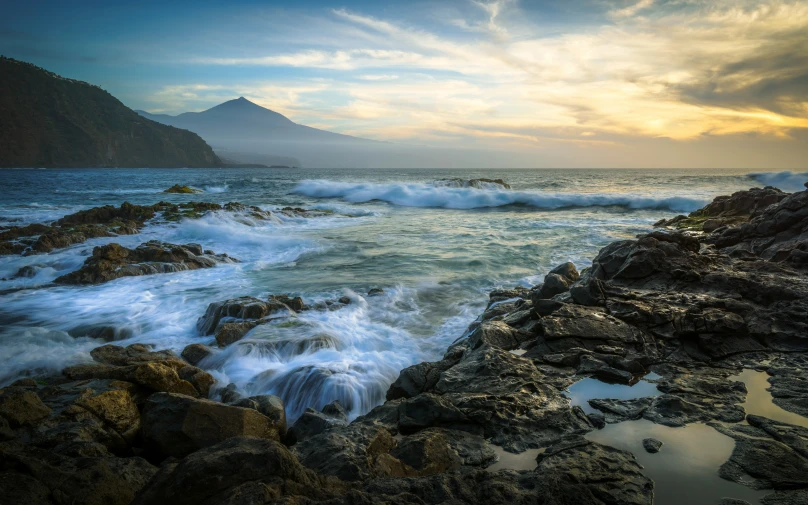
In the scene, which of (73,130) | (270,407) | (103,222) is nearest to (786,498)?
(270,407)

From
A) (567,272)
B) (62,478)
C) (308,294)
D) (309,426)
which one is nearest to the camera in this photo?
(62,478)

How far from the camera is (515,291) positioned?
9391 mm

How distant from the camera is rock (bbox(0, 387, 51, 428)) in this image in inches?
140

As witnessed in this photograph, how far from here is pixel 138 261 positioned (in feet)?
39.0

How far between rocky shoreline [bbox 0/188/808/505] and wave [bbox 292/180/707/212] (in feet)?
95.2

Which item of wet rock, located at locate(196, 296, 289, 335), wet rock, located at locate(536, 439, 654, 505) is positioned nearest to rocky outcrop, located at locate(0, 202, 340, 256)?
wet rock, located at locate(196, 296, 289, 335)

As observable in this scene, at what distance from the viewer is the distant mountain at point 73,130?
313ft

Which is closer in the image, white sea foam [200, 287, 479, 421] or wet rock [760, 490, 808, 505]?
wet rock [760, 490, 808, 505]

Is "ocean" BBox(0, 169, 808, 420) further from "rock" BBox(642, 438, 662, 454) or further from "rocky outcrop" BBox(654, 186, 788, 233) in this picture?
"rock" BBox(642, 438, 662, 454)

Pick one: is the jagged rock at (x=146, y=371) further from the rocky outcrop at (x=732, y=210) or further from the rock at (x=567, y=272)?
the rocky outcrop at (x=732, y=210)

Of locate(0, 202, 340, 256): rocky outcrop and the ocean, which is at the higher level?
locate(0, 202, 340, 256): rocky outcrop

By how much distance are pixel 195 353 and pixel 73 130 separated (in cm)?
13251

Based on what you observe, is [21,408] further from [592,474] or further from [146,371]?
[592,474]

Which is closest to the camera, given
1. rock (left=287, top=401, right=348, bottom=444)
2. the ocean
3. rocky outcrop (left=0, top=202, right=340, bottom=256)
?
rock (left=287, top=401, right=348, bottom=444)
